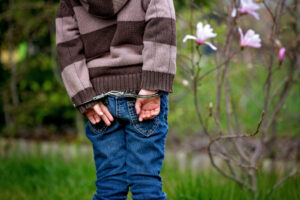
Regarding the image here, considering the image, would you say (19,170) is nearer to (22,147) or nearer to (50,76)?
(22,147)

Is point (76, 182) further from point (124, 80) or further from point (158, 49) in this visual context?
point (158, 49)

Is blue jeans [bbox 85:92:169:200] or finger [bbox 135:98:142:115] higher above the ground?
finger [bbox 135:98:142:115]

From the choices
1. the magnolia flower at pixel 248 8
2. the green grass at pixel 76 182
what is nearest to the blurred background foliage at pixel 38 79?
the green grass at pixel 76 182

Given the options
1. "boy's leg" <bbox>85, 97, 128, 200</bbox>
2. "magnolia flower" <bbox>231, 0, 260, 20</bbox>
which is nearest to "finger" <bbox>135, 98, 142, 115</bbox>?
"boy's leg" <bbox>85, 97, 128, 200</bbox>

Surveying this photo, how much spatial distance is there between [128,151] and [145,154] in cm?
9

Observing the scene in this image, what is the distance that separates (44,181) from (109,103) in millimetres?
1689

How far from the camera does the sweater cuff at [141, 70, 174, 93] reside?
4.89ft

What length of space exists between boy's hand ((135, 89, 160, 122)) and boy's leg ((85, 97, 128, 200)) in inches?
5.2

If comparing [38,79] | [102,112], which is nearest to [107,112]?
[102,112]

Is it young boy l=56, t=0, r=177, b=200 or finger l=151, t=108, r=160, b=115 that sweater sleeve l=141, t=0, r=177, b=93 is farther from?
finger l=151, t=108, r=160, b=115

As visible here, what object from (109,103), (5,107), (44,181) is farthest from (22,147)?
(109,103)

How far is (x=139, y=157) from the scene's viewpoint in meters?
1.57

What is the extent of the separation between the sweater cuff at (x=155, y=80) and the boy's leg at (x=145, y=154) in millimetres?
115

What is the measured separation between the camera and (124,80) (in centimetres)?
159
